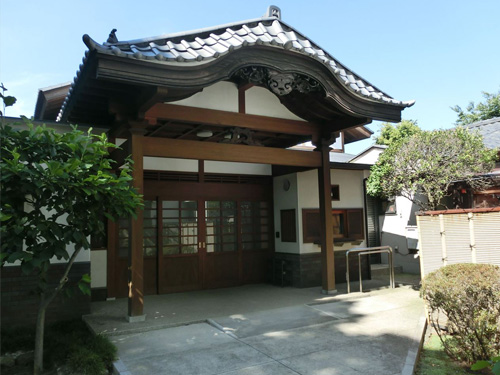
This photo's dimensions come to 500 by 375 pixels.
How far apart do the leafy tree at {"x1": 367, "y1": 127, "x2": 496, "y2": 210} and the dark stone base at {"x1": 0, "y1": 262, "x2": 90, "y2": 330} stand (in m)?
7.09

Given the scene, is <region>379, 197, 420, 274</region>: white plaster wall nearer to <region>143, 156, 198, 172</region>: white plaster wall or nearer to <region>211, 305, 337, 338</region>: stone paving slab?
<region>211, 305, 337, 338</region>: stone paving slab

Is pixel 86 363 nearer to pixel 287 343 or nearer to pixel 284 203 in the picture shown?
pixel 287 343

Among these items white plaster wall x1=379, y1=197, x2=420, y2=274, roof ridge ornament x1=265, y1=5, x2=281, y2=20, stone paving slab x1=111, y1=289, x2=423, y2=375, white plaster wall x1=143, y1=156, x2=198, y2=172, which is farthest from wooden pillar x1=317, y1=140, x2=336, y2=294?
white plaster wall x1=379, y1=197, x2=420, y2=274

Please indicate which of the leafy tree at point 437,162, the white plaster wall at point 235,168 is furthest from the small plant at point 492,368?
the leafy tree at point 437,162

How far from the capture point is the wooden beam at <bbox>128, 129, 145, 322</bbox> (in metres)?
5.58

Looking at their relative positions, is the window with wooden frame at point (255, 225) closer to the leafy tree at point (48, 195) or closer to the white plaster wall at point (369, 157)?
the leafy tree at point (48, 195)

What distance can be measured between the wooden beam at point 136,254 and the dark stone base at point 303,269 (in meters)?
3.81

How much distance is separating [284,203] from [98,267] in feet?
13.9

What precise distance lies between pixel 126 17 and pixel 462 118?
23.4 m

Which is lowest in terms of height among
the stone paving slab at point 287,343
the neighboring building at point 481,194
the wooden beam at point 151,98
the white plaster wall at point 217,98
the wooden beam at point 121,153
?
the stone paving slab at point 287,343

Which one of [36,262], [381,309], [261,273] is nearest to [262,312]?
[381,309]

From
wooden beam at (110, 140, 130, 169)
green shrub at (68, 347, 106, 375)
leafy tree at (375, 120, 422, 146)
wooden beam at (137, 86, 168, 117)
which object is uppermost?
leafy tree at (375, 120, 422, 146)

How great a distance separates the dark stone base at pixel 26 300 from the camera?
548cm

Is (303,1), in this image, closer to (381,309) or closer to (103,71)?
(103,71)
